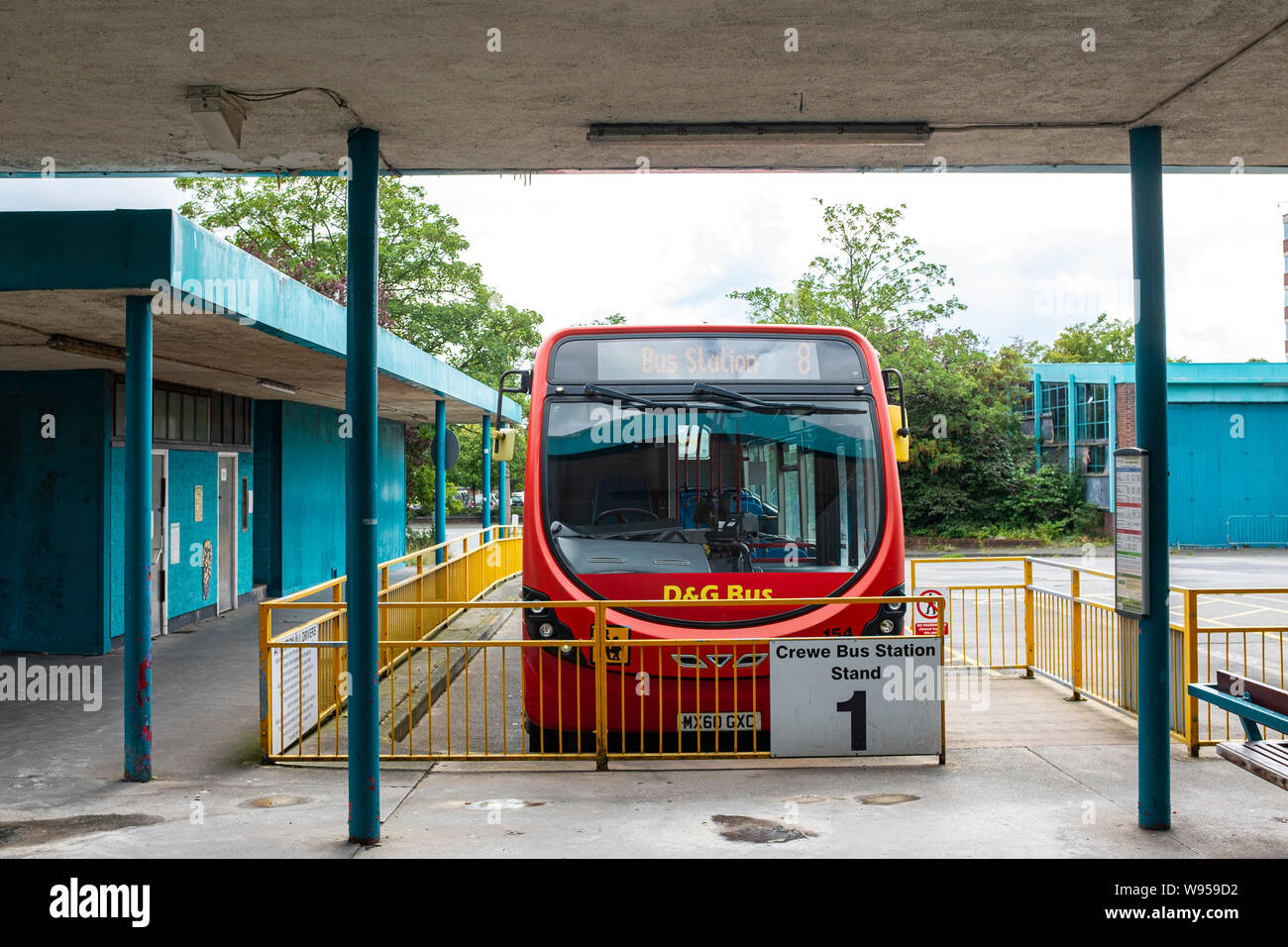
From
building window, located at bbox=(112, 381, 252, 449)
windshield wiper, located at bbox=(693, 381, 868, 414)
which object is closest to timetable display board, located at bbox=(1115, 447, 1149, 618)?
windshield wiper, located at bbox=(693, 381, 868, 414)

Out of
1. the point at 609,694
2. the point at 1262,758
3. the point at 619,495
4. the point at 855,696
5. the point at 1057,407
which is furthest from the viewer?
the point at 1057,407

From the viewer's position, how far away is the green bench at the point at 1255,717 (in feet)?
17.2

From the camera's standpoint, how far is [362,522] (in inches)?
221

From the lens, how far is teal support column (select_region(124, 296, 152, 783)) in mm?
7027

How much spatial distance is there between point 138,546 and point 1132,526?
6263 millimetres

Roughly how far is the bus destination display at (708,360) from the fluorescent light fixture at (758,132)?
88.4 inches

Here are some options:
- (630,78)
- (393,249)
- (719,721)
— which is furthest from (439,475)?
(393,249)

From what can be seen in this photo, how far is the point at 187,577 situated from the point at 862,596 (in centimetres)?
1027

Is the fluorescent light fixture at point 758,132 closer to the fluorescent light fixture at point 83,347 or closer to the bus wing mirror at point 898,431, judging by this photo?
the bus wing mirror at point 898,431

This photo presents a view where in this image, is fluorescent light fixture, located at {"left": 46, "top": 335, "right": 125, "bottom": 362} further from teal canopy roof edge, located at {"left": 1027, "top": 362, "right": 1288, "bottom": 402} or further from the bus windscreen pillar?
teal canopy roof edge, located at {"left": 1027, "top": 362, "right": 1288, "bottom": 402}

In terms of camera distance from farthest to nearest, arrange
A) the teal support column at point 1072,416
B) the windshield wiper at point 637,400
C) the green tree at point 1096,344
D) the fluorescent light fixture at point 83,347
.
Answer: the green tree at point 1096,344 < the teal support column at point 1072,416 < the fluorescent light fixture at point 83,347 < the windshield wiper at point 637,400

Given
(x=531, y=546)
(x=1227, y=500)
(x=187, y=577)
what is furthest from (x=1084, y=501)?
(x=531, y=546)

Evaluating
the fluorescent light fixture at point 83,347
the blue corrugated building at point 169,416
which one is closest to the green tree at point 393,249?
the blue corrugated building at point 169,416

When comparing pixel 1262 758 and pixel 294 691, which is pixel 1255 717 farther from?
pixel 294 691
